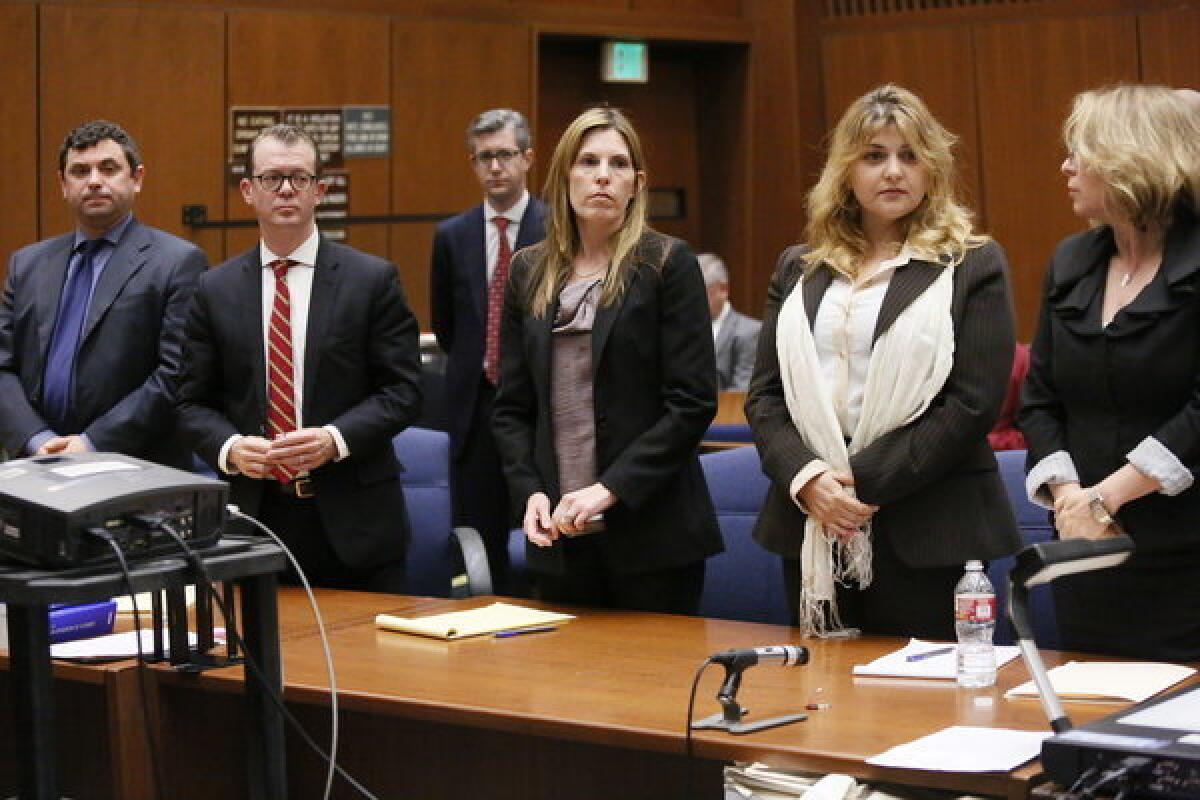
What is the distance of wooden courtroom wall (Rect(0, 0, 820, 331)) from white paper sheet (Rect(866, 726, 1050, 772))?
562cm

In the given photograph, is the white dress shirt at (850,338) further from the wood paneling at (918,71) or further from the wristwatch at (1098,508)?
the wood paneling at (918,71)

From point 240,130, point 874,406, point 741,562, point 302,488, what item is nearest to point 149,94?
point 240,130

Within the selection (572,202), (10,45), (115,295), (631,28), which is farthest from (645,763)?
(631,28)

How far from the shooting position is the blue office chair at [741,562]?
378 cm

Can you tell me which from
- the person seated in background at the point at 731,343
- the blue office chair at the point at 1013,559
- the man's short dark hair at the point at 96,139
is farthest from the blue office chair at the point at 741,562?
the person seated in background at the point at 731,343

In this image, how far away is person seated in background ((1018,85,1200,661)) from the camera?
2.91m

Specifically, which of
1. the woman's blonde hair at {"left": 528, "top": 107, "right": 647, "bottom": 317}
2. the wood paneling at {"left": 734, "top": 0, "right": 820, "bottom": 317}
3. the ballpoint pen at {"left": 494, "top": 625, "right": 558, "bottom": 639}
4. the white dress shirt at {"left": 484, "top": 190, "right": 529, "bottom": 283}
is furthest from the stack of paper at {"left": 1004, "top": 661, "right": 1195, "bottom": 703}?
the wood paneling at {"left": 734, "top": 0, "right": 820, "bottom": 317}

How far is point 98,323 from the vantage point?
439cm

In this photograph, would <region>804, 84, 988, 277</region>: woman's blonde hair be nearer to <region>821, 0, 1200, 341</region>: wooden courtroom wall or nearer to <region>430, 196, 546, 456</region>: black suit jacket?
<region>430, 196, 546, 456</region>: black suit jacket

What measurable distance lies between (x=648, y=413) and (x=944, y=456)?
699 millimetres

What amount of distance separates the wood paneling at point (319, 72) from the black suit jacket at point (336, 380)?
12.0ft

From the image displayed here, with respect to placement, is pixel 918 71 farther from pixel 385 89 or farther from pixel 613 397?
pixel 613 397

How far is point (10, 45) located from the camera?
22.9ft

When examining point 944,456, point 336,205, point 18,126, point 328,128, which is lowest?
point 944,456
